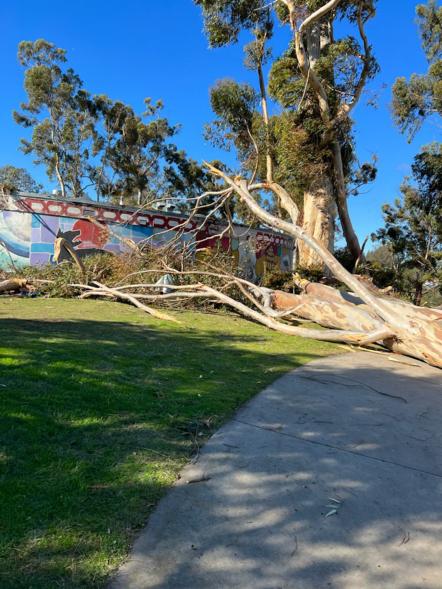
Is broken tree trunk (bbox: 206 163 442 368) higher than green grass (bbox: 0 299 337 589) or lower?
higher

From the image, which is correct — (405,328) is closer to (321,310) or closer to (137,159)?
(321,310)

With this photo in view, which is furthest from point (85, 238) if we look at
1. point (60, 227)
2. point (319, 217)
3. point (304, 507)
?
point (304, 507)

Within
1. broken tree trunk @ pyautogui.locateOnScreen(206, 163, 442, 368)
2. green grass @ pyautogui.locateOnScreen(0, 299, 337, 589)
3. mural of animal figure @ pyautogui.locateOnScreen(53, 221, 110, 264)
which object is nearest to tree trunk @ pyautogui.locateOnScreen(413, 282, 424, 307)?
mural of animal figure @ pyautogui.locateOnScreen(53, 221, 110, 264)

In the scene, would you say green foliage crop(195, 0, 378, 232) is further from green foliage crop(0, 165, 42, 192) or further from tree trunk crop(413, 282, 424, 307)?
green foliage crop(0, 165, 42, 192)

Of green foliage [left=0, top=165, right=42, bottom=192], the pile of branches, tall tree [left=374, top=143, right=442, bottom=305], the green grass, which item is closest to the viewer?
the green grass

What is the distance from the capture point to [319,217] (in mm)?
16719

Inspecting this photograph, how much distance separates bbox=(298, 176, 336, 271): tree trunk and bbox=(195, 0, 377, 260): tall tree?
0.12ft

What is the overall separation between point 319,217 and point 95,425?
1463 cm

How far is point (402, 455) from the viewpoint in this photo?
3.39 metres

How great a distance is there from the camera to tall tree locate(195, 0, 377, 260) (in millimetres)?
16266

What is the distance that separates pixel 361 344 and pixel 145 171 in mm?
29883

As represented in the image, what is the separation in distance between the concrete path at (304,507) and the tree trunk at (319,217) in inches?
500

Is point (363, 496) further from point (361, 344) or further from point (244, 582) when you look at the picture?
point (361, 344)

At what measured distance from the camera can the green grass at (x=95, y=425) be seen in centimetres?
206
